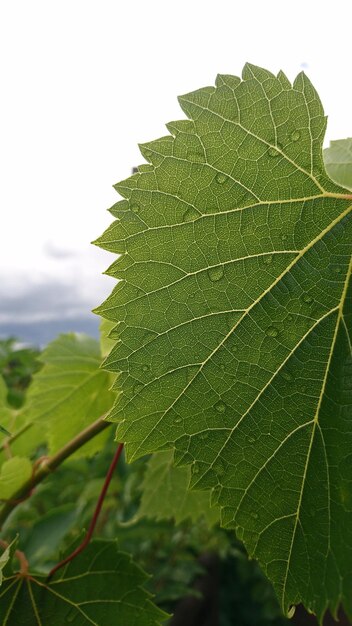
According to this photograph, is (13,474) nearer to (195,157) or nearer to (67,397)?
(67,397)

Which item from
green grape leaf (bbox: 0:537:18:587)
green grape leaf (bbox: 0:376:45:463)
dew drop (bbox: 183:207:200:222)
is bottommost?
green grape leaf (bbox: 0:537:18:587)

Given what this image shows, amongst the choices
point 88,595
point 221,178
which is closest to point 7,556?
point 88,595

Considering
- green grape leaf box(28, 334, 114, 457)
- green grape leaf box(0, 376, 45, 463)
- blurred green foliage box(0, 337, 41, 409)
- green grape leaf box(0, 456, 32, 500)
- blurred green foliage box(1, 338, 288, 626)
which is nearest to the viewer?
green grape leaf box(0, 456, 32, 500)

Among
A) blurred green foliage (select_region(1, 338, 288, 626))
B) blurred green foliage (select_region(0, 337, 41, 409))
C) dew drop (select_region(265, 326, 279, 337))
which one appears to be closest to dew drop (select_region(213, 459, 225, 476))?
dew drop (select_region(265, 326, 279, 337))

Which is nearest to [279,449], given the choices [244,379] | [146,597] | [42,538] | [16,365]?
[244,379]

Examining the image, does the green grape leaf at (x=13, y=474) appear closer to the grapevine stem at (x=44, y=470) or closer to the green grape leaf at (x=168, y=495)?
the grapevine stem at (x=44, y=470)

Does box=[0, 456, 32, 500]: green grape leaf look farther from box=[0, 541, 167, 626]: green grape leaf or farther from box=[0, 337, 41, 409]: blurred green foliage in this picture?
box=[0, 337, 41, 409]: blurred green foliage

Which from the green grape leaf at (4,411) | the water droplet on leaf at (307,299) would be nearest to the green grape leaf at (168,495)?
the green grape leaf at (4,411)
